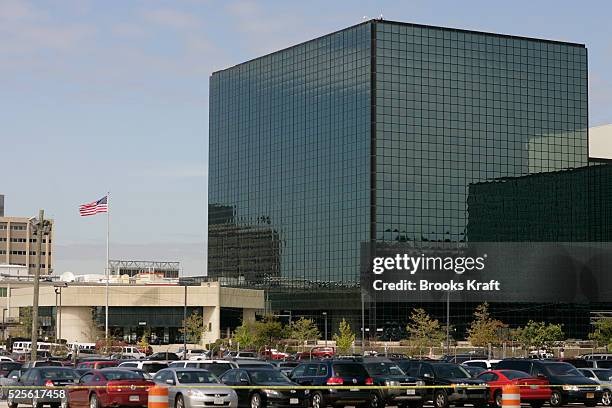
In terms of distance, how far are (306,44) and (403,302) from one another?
41.7m

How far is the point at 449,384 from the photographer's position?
1955 inches

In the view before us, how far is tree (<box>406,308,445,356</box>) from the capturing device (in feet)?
474

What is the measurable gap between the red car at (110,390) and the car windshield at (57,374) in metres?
3.32

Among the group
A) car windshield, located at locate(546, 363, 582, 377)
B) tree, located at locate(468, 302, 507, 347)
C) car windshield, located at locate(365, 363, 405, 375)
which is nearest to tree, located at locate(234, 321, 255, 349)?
tree, located at locate(468, 302, 507, 347)

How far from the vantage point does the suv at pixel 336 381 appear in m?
45.8

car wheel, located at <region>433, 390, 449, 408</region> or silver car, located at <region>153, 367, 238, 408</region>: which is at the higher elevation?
silver car, located at <region>153, 367, 238, 408</region>

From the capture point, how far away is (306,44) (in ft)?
591

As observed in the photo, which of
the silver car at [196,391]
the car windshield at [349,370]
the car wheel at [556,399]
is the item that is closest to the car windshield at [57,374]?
the silver car at [196,391]

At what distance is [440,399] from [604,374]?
10572mm

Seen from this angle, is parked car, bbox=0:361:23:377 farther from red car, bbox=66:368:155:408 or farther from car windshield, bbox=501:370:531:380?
car windshield, bbox=501:370:531:380

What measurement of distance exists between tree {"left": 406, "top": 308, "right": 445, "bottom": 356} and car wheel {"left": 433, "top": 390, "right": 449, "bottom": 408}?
9176 cm

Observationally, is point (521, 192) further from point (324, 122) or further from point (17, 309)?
point (17, 309)

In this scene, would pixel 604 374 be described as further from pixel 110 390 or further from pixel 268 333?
pixel 268 333

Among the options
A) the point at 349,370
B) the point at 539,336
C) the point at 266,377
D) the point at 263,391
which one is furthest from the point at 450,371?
the point at 539,336
